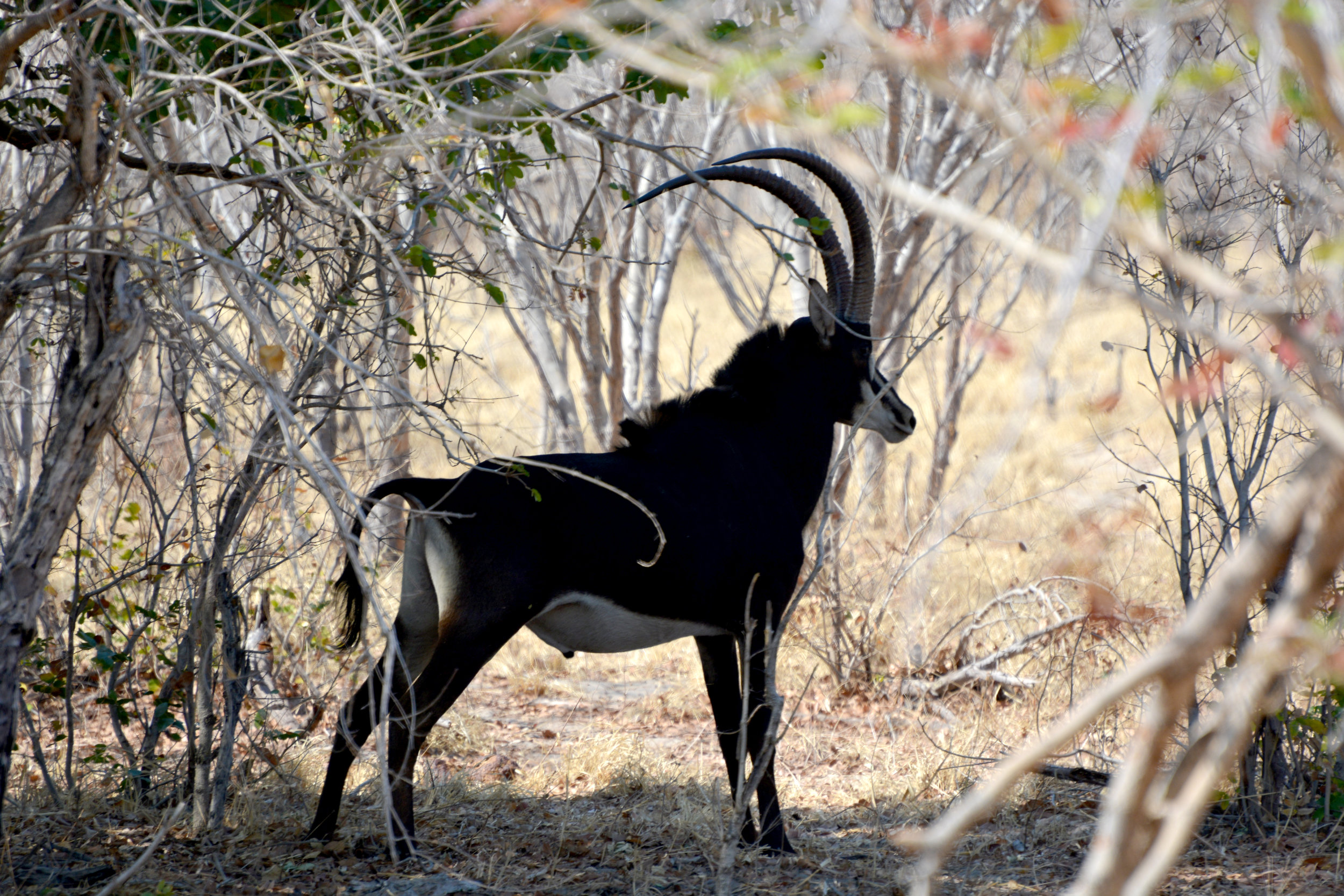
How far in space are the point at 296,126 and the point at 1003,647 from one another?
4.55 metres

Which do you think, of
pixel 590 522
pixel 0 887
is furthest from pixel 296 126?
pixel 0 887

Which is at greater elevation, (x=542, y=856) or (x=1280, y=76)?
(x=1280, y=76)

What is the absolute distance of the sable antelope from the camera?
3713mm

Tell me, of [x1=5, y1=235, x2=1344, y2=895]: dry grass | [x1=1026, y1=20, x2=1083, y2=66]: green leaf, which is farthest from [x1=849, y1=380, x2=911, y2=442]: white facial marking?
[x1=1026, y1=20, x2=1083, y2=66]: green leaf

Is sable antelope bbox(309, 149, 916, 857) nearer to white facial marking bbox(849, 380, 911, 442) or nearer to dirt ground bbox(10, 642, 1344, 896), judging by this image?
white facial marking bbox(849, 380, 911, 442)

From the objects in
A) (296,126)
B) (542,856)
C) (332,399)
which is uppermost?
(296,126)

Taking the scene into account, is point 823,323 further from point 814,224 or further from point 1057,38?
point 1057,38

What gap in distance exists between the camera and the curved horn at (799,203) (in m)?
4.20

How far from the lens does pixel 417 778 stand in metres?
4.95

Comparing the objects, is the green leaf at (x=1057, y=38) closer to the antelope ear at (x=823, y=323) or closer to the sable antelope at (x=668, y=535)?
the sable antelope at (x=668, y=535)

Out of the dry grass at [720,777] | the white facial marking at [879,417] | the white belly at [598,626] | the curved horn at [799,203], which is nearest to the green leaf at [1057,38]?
the dry grass at [720,777]

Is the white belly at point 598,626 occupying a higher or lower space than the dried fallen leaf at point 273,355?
lower

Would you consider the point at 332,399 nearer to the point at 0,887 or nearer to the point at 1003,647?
the point at 0,887

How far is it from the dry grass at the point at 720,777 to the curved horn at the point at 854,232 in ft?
2.13
